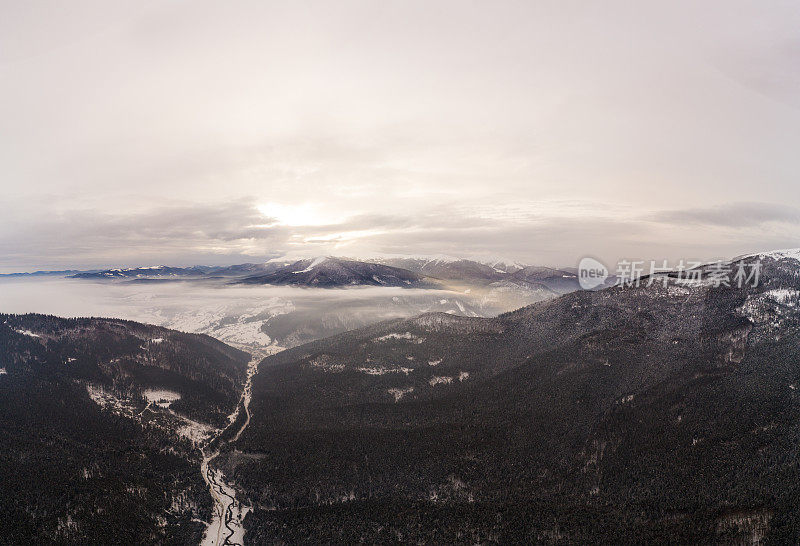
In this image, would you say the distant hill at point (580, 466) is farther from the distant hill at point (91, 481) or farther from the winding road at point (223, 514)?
the distant hill at point (91, 481)

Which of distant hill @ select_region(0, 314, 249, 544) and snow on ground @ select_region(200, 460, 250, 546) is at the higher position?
distant hill @ select_region(0, 314, 249, 544)

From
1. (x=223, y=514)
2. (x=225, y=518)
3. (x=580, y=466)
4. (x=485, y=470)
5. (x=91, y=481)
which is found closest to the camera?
(x=225, y=518)

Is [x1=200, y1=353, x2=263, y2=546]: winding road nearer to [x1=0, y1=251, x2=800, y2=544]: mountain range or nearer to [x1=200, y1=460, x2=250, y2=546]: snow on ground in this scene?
[x1=200, y1=460, x2=250, y2=546]: snow on ground

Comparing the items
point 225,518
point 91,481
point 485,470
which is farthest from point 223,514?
point 485,470

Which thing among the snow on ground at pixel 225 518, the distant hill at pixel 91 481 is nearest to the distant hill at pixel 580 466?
the snow on ground at pixel 225 518

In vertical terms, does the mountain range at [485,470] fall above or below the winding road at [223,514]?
above

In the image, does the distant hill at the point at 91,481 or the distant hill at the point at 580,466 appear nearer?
the distant hill at the point at 580,466

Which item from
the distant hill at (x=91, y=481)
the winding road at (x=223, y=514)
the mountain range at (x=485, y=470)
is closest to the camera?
the mountain range at (x=485, y=470)

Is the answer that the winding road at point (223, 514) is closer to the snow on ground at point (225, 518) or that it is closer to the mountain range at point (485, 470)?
the snow on ground at point (225, 518)

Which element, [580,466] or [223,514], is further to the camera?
[580,466]

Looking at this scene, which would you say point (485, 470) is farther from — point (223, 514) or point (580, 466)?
point (223, 514)

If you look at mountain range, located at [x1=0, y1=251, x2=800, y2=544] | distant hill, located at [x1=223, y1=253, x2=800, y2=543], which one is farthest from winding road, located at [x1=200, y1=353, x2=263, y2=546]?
distant hill, located at [x1=223, y1=253, x2=800, y2=543]

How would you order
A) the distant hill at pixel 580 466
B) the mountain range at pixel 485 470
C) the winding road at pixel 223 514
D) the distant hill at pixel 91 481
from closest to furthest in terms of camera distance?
the distant hill at pixel 580 466
the mountain range at pixel 485 470
the distant hill at pixel 91 481
the winding road at pixel 223 514

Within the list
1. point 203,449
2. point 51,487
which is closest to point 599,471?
point 203,449
